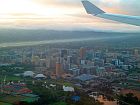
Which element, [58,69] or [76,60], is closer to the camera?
[58,69]

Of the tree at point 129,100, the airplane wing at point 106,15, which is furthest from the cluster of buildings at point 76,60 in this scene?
the airplane wing at point 106,15

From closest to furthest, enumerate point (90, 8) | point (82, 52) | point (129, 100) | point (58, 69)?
point (90, 8), point (129, 100), point (58, 69), point (82, 52)

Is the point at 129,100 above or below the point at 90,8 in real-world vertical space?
below

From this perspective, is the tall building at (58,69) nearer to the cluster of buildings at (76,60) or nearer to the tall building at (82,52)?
the cluster of buildings at (76,60)

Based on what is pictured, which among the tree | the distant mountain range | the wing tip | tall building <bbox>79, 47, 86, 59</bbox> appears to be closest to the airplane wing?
the wing tip

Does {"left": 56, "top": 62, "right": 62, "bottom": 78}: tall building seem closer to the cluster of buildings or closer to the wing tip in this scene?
the cluster of buildings

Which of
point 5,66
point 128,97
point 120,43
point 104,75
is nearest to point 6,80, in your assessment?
point 5,66

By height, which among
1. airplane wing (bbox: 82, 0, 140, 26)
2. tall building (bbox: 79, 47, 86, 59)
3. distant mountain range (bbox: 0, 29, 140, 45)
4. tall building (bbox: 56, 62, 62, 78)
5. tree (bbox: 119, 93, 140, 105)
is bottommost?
tree (bbox: 119, 93, 140, 105)

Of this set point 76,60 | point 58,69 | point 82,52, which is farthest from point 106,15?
point 82,52

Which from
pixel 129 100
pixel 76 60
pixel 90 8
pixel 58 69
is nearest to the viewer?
pixel 90 8

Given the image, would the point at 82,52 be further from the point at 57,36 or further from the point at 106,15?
the point at 106,15

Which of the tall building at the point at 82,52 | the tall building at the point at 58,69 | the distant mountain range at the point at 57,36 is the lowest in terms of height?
the tall building at the point at 58,69
